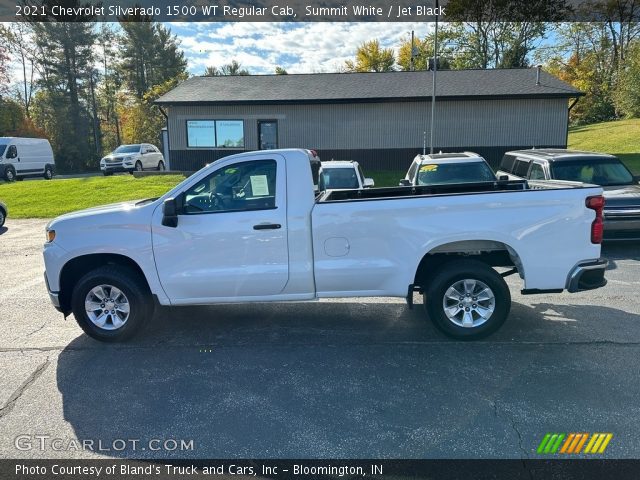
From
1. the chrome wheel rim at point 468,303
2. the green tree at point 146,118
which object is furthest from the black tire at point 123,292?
the green tree at point 146,118

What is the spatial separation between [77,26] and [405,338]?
51067 mm

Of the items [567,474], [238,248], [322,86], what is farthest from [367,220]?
[322,86]

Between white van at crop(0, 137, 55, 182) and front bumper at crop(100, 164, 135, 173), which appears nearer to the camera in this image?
white van at crop(0, 137, 55, 182)

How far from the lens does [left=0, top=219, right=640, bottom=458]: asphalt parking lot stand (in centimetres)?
307

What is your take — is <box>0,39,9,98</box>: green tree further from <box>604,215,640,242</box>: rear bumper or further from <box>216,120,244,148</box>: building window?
<box>604,215,640,242</box>: rear bumper

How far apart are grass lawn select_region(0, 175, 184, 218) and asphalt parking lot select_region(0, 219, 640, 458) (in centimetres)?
1053

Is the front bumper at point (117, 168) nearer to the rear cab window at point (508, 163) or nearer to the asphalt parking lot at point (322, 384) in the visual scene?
the rear cab window at point (508, 163)

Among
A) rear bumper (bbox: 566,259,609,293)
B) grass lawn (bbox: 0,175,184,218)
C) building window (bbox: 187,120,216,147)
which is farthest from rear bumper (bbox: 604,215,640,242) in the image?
building window (bbox: 187,120,216,147)

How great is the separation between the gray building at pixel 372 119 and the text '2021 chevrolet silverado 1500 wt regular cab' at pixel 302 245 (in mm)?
16708

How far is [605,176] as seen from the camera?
898 cm

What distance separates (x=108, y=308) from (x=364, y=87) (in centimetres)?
1935

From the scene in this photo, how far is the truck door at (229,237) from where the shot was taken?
Answer: 449cm

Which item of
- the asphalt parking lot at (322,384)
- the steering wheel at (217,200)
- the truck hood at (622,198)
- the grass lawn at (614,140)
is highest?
the grass lawn at (614,140)

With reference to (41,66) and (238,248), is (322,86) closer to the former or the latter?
(238,248)
